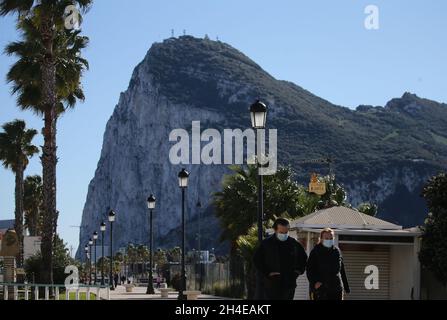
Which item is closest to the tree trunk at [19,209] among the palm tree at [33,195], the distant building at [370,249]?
the palm tree at [33,195]

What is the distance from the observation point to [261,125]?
18.6m

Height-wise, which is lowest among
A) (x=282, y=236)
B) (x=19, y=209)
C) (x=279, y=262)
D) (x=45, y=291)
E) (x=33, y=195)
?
(x=45, y=291)

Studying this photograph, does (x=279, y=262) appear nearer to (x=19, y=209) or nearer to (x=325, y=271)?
(x=325, y=271)

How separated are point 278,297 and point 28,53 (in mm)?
25920

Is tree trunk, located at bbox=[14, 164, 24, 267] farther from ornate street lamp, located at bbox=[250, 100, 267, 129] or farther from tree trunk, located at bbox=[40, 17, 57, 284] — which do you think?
ornate street lamp, located at bbox=[250, 100, 267, 129]

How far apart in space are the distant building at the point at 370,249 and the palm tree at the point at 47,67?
924 centimetres

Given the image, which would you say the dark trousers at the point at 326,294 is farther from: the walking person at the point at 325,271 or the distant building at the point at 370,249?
the distant building at the point at 370,249

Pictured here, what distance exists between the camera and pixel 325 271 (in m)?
12.0

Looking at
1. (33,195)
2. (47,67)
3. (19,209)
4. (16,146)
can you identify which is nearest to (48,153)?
(47,67)

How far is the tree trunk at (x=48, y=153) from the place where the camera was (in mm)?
32156

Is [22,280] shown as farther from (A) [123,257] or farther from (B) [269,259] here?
(A) [123,257]

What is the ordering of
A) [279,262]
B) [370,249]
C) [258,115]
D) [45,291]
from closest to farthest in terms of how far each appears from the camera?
1. [279,262]
2. [258,115]
3. [45,291]
4. [370,249]

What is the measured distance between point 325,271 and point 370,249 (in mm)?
20077
